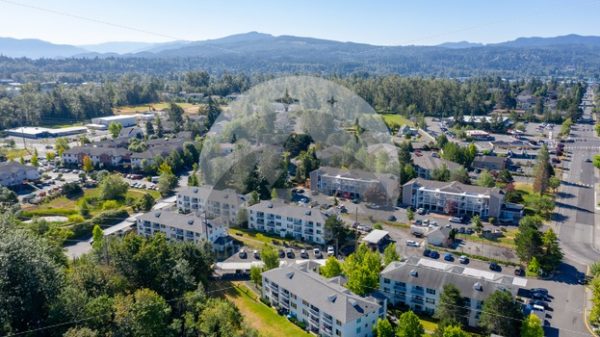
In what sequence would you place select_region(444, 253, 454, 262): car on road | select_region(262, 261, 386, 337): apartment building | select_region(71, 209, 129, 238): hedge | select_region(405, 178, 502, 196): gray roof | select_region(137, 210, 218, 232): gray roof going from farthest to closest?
1. select_region(405, 178, 502, 196): gray roof
2. select_region(71, 209, 129, 238): hedge
3. select_region(137, 210, 218, 232): gray roof
4. select_region(444, 253, 454, 262): car on road
5. select_region(262, 261, 386, 337): apartment building

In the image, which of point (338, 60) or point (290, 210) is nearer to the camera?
point (290, 210)

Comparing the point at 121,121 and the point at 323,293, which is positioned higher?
the point at 121,121

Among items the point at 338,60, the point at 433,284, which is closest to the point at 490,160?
the point at 433,284

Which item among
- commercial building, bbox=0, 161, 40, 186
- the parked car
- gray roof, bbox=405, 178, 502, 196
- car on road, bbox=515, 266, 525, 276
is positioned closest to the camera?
car on road, bbox=515, 266, 525, 276

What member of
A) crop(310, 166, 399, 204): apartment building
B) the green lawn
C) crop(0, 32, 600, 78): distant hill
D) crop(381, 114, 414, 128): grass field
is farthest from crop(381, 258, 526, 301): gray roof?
crop(0, 32, 600, 78): distant hill

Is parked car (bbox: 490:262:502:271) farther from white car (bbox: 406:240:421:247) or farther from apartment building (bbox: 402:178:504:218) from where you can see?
apartment building (bbox: 402:178:504:218)

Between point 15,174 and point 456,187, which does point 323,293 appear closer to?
point 456,187

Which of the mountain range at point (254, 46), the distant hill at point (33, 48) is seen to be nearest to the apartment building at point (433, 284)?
the mountain range at point (254, 46)
